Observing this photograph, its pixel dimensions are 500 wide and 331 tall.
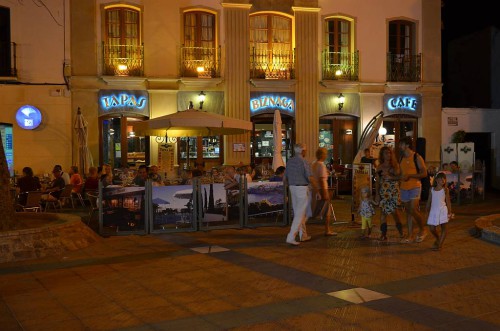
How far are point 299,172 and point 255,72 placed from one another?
11.0 metres

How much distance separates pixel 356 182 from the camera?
41.7ft

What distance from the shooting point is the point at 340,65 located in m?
21.2

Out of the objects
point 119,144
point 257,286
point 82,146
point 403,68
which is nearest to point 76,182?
point 82,146

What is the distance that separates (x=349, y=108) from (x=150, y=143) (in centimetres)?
761

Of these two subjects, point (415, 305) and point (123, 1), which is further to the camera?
point (123, 1)

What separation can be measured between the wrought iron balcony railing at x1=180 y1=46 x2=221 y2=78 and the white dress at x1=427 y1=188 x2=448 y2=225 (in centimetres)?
1181

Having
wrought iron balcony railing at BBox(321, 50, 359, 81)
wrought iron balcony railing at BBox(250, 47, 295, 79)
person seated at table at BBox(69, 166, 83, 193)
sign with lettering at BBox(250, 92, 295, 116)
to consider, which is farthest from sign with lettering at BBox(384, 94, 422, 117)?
person seated at table at BBox(69, 166, 83, 193)

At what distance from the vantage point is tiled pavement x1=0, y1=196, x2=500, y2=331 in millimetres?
5918

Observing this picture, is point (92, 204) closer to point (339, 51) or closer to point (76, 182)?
point (76, 182)

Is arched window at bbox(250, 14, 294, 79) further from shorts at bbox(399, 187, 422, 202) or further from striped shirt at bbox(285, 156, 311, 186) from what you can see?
shorts at bbox(399, 187, 422, 202)

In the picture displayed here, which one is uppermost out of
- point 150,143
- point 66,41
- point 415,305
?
point 66,41

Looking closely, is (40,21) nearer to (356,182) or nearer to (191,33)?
(191,33)

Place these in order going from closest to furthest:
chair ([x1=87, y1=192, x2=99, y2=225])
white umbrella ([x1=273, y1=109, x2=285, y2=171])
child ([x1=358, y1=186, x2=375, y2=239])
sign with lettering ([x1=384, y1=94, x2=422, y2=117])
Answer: child ([x1=358, y1=186, x2=375, y2=239]) → chair ([x1=87, y1=192, x2=99, y2=225]) → white umbrella ([x1=273, y1=109, x2=285, y2=171]) → sign with lettering ([x1=384, y1=94, x2=422, y2=117])

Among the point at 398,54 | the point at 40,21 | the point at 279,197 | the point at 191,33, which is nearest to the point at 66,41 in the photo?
the point at 40,21
